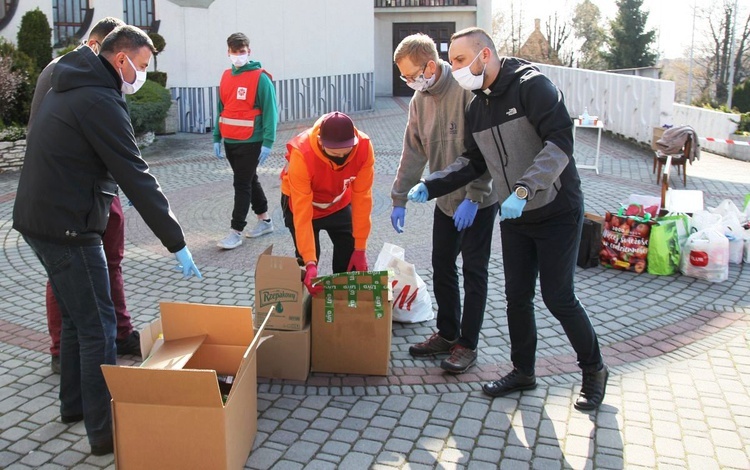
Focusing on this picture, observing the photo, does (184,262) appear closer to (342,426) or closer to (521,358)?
(342,426)

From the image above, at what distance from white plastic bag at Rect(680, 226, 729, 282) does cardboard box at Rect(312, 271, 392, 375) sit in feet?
11.1

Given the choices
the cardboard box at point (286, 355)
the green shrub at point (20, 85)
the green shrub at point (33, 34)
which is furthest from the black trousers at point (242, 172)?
the green shrub at point (33, 34)

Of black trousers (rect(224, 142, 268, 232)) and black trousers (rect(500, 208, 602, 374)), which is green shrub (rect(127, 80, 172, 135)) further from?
black trousers (rect(500, 208, 602, 374))

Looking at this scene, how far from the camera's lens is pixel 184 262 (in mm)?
3732

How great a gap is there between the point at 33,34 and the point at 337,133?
1158cm

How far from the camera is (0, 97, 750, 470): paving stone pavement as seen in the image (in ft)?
12.4

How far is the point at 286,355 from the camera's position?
454 cm

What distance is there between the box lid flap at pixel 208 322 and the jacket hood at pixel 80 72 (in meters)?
1.15

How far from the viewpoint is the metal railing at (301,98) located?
52.3ft

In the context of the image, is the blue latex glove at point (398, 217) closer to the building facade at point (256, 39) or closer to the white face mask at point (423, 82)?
the white face mask at point (423, 82)

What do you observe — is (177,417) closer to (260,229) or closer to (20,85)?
(260,229)

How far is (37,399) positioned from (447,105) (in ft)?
9.62

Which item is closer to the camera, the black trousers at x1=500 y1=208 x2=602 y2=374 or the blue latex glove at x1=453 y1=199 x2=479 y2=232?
the black trousers at x1=500 y1=208 x2=602 y2=374

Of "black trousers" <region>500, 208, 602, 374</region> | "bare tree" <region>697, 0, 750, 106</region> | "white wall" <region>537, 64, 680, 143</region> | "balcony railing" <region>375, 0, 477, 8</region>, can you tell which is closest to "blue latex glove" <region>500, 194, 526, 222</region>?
"black trousers" <region>500, 208, 602, 374</region>
